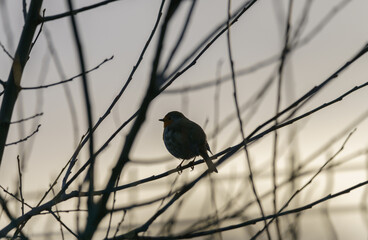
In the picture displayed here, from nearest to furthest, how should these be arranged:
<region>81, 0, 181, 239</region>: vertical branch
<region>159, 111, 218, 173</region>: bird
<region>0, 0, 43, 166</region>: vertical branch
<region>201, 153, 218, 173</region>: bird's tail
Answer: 1. <region>81, 0, 181, 239</region>: vertical branch
2. <region>201, 153, 218, 173</region>: bird's tail
3. <region>0, 0, 43, 166</region>: vertical branch
4. <region>159, 111, 218, 173</region>: bird

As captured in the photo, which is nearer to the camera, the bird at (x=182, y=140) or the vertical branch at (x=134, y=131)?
the vertical branch at (x=134, y=131)

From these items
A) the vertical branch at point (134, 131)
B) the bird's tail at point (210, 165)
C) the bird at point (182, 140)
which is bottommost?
the vertical branch at point (134, 131)

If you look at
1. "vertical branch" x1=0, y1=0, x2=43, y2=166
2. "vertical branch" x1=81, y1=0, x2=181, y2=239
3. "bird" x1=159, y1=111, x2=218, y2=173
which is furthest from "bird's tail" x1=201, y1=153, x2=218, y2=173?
"vertical branch" x1=0, y1=0, x2=43, y2=166

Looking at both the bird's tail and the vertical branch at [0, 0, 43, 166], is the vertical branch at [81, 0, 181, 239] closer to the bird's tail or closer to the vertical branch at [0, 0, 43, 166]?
the bird's tail

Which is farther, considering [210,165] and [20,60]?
[20,60]

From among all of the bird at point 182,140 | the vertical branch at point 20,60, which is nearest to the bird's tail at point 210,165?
the bird at point 182,140

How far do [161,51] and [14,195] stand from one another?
2416 mm

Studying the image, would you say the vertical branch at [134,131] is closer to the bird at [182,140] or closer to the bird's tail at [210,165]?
the bird's tail at [210,165]

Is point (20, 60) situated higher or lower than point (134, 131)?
higher

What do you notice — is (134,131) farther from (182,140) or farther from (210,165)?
(182,140)

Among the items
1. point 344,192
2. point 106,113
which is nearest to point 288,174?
point 344,192

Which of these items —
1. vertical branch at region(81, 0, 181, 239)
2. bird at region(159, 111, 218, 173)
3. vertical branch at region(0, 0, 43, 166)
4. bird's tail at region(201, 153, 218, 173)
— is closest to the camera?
vertical branch at region(81, 0, 181, 239)

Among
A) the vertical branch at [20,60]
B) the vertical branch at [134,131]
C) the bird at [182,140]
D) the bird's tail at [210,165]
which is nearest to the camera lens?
the vertical branch at [134,131]

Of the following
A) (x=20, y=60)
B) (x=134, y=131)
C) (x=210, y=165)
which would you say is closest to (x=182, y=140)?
(x=20, y=60)
